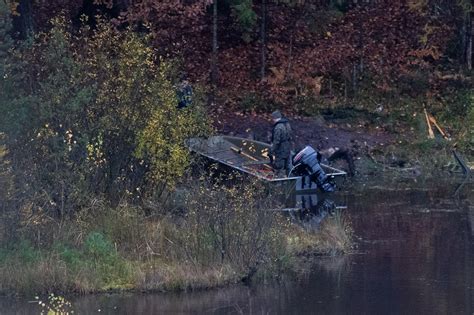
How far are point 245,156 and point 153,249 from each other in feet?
29.2

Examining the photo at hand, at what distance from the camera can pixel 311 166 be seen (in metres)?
23.0

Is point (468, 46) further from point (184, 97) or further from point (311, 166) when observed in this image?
point (184, 97)

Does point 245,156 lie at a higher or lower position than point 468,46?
lower

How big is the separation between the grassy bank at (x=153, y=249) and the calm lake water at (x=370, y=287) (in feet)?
0.92

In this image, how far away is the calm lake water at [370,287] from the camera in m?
14.3

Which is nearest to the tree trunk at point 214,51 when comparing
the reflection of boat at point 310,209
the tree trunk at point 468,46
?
the tree trunk at point 468,46

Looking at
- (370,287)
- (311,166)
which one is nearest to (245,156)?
(311,166)

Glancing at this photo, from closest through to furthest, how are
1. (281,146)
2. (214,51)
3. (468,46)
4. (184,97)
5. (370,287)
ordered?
1. (370,287)
2. (184,97)
3. (281,146)
4. (214,51)
5. (468,46)

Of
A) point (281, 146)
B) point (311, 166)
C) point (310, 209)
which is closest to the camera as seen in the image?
point (310, 209)

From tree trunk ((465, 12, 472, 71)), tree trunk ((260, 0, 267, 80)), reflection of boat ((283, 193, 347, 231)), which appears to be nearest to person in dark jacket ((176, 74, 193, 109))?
reflection of boat ((283, 193, 347, 231))

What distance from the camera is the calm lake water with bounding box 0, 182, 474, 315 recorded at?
1429 centimetres

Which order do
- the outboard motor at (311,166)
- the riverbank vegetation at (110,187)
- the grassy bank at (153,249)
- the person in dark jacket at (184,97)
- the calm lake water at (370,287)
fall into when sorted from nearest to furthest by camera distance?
the calm lake water at (370,287)
the grassy bank at (153,249)
the riverbank vegetation at (110,187)
the person in dark jacket at (184,97)
the outboard motor at (311,166)

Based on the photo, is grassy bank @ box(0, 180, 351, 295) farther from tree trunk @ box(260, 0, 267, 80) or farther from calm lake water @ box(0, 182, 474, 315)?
tree trunk @ box(260, 0, 267, 80)

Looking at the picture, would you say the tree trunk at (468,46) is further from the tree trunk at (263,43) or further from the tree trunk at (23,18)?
the tree trunk at (23,18)
